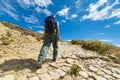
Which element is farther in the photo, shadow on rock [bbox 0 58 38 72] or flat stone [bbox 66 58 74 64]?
flat stone [bbox 66 58 74 64]

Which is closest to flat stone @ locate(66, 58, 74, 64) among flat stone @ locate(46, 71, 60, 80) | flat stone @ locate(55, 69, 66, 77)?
flat stone @ locate(55, 69, 66, 77)

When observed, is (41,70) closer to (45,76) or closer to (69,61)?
(45,76)

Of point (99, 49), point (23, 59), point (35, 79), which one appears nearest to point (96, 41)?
point (99, 49)

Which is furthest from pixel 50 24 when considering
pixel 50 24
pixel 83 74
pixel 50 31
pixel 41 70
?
pixel 83 74

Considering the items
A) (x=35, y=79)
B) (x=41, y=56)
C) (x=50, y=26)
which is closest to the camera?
(x=35, y=79)

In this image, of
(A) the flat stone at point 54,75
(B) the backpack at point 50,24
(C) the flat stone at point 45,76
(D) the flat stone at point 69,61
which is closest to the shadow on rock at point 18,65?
(C) the flat stone at point 45,76

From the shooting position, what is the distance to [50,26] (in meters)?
5.97

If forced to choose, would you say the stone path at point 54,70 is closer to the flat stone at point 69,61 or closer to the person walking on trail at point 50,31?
the flat stone at point 69,61

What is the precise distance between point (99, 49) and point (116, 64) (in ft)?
6.95

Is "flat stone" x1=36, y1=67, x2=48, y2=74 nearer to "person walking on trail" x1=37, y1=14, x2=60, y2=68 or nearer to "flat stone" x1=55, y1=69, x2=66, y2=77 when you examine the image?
"flat stone" x1=55, y1=69, x2=66, y2=77

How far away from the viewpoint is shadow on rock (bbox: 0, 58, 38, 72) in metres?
5.69

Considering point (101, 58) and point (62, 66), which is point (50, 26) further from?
point (101, 58)

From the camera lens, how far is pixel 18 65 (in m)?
6.03

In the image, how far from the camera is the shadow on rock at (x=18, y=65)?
18.7 ft
